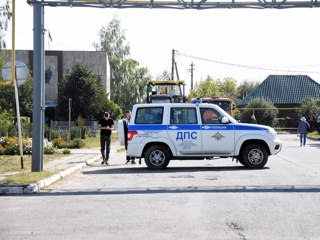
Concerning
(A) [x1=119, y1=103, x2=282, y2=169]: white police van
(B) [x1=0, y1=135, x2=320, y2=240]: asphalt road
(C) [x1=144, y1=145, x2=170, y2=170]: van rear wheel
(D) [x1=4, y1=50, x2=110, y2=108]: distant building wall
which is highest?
(D) [x1=4, y1=50, x2=110, y2=108]: distant building wall

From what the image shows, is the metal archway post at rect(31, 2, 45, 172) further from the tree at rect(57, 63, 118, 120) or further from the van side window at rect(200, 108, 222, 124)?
the tree at rect(57, 63, 118, 120)

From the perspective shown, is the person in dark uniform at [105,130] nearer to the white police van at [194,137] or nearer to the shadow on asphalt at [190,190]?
the white police van at [194,137]

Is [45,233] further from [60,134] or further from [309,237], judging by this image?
[60,134]

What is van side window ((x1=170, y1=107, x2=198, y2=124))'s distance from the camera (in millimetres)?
16906

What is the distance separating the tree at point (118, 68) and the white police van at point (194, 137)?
59.8 m

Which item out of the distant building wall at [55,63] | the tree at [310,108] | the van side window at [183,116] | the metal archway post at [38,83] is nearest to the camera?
the metal archway post at [38,83]

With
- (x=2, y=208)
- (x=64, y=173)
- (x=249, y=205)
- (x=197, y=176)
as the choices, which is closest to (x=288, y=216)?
(x=249, y=205)

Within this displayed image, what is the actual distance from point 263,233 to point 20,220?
375cm

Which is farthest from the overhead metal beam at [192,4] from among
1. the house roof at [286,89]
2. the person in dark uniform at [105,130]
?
the house roof at [286,89]

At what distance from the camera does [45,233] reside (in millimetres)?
7867

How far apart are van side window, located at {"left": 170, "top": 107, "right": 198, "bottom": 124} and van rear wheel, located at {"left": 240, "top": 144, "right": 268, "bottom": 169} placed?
1.74 metres

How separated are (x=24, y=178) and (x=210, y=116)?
20.1ft

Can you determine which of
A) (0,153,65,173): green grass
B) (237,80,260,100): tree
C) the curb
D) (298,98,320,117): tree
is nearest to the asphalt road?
the curb

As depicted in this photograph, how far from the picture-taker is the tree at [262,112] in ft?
190
